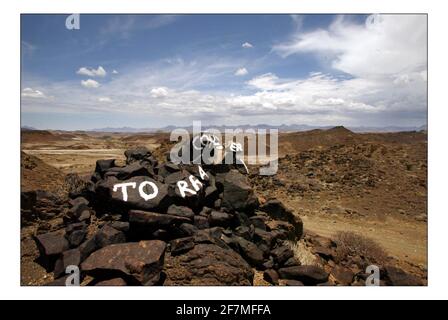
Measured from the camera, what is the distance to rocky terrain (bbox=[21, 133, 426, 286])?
4453 millimetres

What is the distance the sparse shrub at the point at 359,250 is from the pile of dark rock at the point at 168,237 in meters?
1.39

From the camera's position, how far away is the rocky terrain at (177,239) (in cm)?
445

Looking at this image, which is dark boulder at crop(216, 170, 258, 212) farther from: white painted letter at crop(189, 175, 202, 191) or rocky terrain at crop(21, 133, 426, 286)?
white painted letter at crop(189, 175, 202, 191)

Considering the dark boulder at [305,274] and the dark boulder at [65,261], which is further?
the dark boulder at [305,274]

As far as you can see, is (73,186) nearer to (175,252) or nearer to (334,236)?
(175,252)

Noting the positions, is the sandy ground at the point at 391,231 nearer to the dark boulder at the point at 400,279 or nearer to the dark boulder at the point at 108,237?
the dark boulder at the point at 400,279

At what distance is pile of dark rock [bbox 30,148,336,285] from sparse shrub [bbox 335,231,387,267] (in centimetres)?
139

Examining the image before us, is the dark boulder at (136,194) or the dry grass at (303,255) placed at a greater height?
the dark boulder at (136,194)

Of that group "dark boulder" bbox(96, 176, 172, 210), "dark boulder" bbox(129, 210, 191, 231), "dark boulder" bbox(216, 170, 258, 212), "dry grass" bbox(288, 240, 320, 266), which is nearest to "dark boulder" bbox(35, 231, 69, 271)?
"dark boulder" bbox(96, 176, 172, 210)

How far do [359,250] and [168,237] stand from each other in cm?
506

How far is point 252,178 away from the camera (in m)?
16.6

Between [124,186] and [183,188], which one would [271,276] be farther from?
[124,186]

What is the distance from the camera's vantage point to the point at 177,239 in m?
4.97

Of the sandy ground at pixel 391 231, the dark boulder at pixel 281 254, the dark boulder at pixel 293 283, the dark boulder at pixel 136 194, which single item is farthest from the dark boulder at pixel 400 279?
the dark boulder at pixel 136 194
